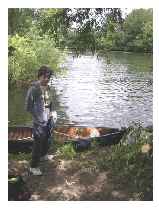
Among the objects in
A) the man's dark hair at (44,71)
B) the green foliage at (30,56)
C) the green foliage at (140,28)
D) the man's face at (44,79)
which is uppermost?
the green foliage at (140,28)

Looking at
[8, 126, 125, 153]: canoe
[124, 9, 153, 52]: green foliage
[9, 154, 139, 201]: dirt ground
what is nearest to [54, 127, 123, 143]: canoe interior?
[8, 126, 125, 153]: canoe

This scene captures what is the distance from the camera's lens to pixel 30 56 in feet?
12.2

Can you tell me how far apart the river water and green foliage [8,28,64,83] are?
0.13 m

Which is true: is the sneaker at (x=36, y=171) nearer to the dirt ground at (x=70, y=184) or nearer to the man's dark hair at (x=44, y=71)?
the dirt ground at (x=70, y=184)

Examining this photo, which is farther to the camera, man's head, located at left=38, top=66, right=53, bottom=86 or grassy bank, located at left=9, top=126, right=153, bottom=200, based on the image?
man's head, located at left=38, top=66, right=53, bottom=86

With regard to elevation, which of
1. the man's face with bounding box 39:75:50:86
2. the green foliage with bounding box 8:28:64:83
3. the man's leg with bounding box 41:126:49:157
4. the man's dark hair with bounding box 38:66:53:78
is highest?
the green foliage with bounding box 8:28:64:83

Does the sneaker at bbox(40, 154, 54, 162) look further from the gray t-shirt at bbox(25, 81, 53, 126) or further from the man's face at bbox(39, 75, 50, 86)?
the man's face at bbox(39, 75, 50, 86)

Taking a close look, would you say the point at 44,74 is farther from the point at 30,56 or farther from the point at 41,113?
the point at 41,113

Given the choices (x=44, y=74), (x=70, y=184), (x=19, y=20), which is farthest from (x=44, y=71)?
(x=70, y=184)

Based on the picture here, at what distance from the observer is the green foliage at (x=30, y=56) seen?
369cm

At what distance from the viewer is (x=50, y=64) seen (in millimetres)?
3725

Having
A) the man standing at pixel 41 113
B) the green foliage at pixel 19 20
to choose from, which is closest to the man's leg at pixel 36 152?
the man standing at pixel 41 113

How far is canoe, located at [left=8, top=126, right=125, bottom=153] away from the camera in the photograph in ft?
12.0

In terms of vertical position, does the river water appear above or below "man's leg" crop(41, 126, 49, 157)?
above
